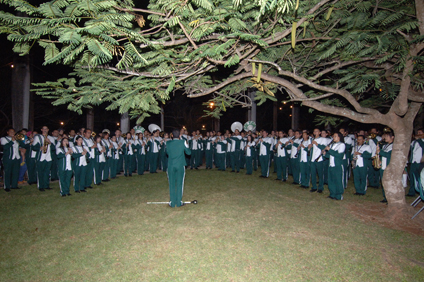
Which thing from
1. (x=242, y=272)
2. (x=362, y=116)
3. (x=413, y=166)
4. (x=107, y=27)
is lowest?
(x=242, y=272)

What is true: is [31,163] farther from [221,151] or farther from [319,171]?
[319,171]

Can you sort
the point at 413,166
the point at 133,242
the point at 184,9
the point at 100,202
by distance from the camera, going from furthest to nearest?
the point at 413,166, the point at 100,202, the point at 133,242, the point at 184,9

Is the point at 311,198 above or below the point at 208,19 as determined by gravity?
below

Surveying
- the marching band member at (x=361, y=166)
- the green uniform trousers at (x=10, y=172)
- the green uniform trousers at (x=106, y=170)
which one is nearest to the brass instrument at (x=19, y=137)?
the green uniform trousers at (x=10, y=172)

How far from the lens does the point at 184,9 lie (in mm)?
3152

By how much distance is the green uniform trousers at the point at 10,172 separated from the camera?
332 inches

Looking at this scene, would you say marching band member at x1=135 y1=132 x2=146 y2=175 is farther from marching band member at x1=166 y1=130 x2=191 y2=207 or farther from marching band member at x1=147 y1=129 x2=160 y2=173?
marching band member at x1=166 y1=130 x2=191 y2=207

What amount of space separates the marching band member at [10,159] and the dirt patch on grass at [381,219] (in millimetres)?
11536

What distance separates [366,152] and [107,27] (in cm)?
929

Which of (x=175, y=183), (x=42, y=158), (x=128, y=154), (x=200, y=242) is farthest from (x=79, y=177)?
(x=200, y=242)

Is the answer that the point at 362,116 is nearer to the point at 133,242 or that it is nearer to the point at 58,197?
the point at 133,242

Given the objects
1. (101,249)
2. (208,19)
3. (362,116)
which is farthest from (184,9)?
(362,116)

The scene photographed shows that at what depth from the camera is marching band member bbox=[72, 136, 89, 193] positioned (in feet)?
26.8

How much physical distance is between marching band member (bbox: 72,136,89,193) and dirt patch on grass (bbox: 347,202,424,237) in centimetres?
886
